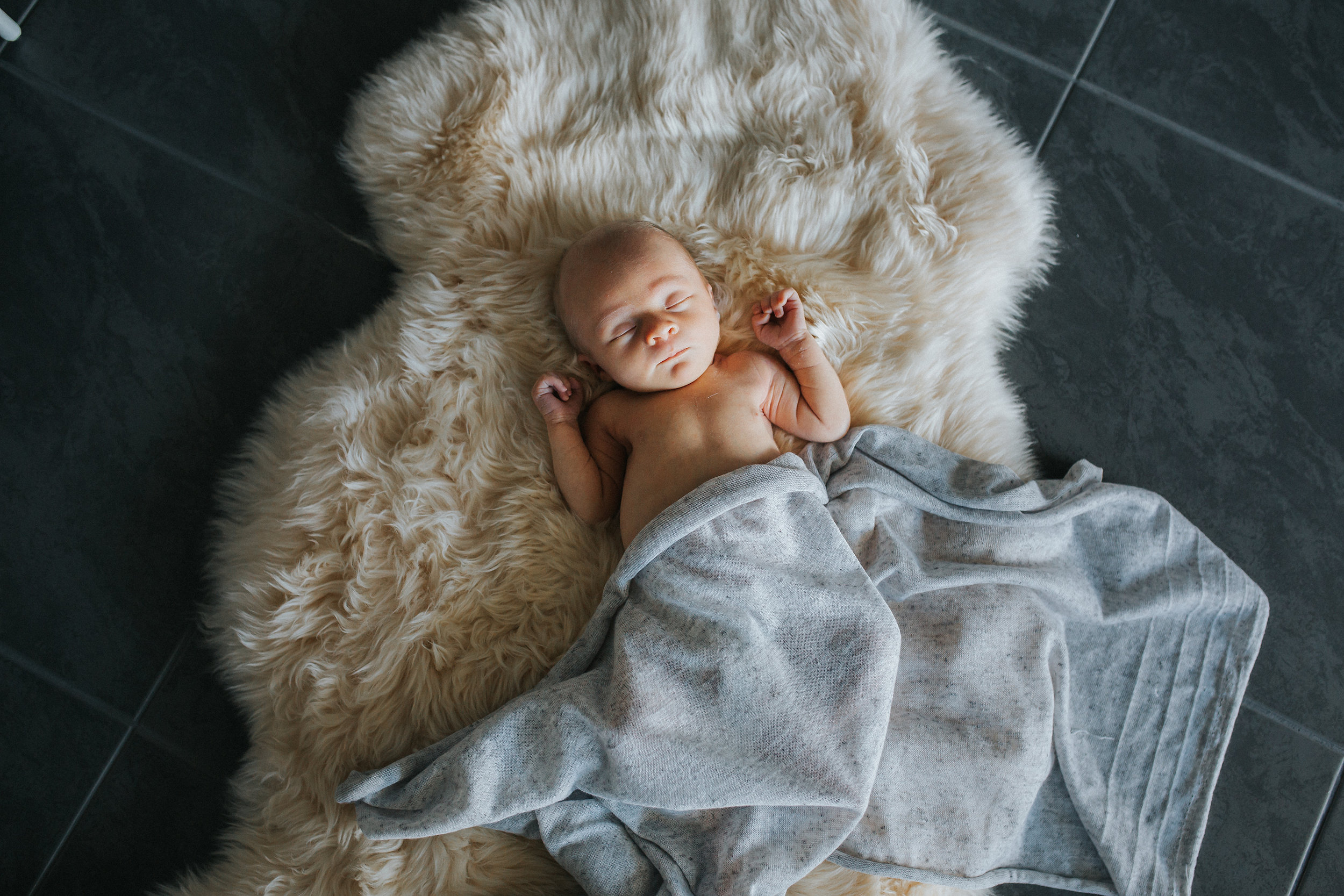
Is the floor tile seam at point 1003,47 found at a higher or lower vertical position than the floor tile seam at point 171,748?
higher

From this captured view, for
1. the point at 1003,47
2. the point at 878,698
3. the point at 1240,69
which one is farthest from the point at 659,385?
the point at 1240,69

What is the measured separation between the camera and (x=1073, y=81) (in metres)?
1.54

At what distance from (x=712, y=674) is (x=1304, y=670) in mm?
1130

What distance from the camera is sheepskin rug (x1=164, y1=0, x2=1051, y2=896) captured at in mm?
1202

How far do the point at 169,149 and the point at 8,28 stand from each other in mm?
340

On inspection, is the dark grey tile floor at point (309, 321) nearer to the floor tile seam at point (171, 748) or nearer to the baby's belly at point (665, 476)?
the floor tile seam at point (171, 748)

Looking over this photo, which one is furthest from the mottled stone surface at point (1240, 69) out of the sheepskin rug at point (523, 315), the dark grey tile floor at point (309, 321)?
the sheepskin rug at point (523, 315)

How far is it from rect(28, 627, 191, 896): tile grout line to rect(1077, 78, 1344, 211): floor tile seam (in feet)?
6.54

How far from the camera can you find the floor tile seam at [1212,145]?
1531 millimetres

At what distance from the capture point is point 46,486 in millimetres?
A: 1418

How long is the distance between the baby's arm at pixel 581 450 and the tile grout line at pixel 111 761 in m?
0.76

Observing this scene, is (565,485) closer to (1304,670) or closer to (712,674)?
(712,674)

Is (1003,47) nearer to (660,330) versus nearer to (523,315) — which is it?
(660,330)

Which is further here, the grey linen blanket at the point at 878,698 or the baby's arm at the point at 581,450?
the baby's arm at the point at 581,450
